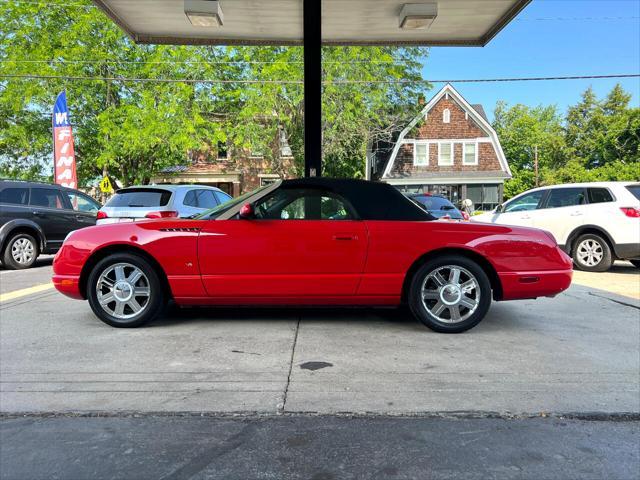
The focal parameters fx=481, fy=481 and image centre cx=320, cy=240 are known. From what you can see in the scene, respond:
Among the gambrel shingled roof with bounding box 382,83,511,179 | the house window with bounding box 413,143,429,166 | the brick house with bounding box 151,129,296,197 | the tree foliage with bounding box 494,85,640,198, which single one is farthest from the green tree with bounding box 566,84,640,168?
the brick house with bounding box 151,129,296,197

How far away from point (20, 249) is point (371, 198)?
341 inches

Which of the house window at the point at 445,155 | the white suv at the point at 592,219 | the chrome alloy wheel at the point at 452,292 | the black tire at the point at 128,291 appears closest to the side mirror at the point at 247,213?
the black tire at the point at 128,291

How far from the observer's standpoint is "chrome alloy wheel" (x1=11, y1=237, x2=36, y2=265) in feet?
33.0

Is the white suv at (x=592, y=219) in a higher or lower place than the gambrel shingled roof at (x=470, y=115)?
lower

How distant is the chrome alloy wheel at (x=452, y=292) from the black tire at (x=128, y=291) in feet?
8.61

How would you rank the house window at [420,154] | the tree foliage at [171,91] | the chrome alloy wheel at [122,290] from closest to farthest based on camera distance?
the chrome alloy wheel at [122,290], the tree foliage at [171,91], the house window at [420,154]

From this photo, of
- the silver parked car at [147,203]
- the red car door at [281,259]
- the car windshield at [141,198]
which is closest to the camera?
the red car door at [281,259]

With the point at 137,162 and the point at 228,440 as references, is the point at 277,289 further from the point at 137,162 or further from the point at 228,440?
the point at 137,162

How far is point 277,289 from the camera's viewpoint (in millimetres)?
4637

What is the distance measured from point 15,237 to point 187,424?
361 inches

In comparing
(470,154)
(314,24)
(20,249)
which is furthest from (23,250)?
(470,154)

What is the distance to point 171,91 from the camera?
24484 mm

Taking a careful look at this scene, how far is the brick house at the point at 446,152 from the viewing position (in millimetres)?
35562

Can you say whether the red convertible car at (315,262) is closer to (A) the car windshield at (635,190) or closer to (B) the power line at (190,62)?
(A) the car windshield at (635,190)
